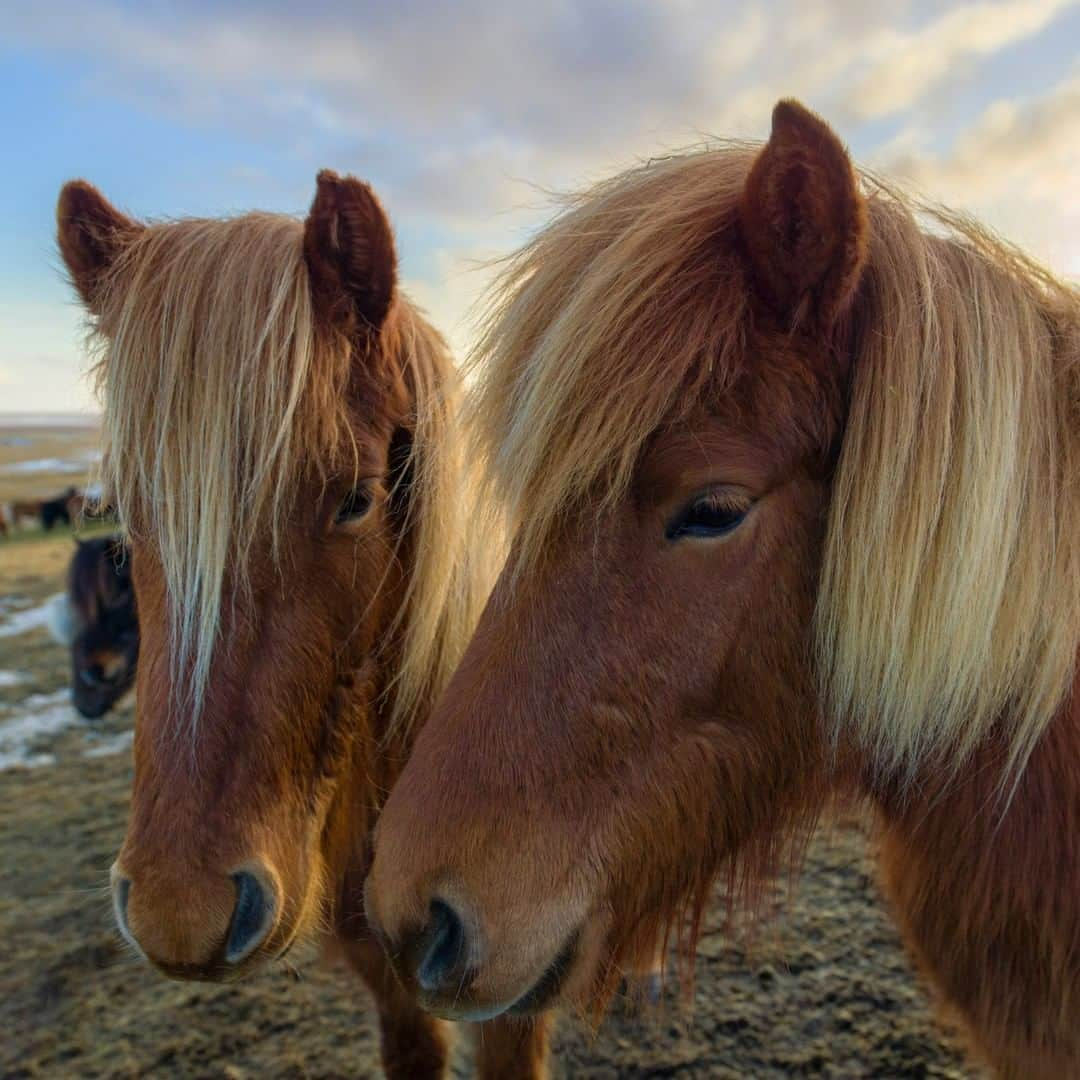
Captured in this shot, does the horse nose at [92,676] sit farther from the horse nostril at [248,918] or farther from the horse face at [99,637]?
the horse nostril at [248,918]

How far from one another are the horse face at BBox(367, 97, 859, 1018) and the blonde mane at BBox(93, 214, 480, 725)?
0.55m

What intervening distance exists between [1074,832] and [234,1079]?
2878mm

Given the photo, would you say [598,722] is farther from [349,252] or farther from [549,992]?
[349,252]

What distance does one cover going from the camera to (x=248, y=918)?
1395mm

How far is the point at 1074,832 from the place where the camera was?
121 cm

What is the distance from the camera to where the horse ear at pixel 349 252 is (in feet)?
5.09

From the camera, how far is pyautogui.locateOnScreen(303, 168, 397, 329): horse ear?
1.55 m

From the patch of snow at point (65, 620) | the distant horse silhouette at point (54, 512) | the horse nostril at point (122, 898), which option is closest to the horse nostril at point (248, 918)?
the horse nostril at point (122, 898)

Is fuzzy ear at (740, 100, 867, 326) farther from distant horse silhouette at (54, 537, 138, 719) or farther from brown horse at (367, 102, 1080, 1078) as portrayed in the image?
distant horse silhouette at (54, 537, 138, 719)

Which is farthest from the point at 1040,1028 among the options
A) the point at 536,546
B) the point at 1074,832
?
the point at 536,546

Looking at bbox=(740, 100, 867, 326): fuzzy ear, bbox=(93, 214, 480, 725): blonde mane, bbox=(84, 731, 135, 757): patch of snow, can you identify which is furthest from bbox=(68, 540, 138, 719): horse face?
bbox=(740, 100, 867, 326): fuzzy ear

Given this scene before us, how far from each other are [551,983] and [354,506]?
991mm

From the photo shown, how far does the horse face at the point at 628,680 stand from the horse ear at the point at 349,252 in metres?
0.76

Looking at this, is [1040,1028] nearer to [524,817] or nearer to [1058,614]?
[1058,614]
